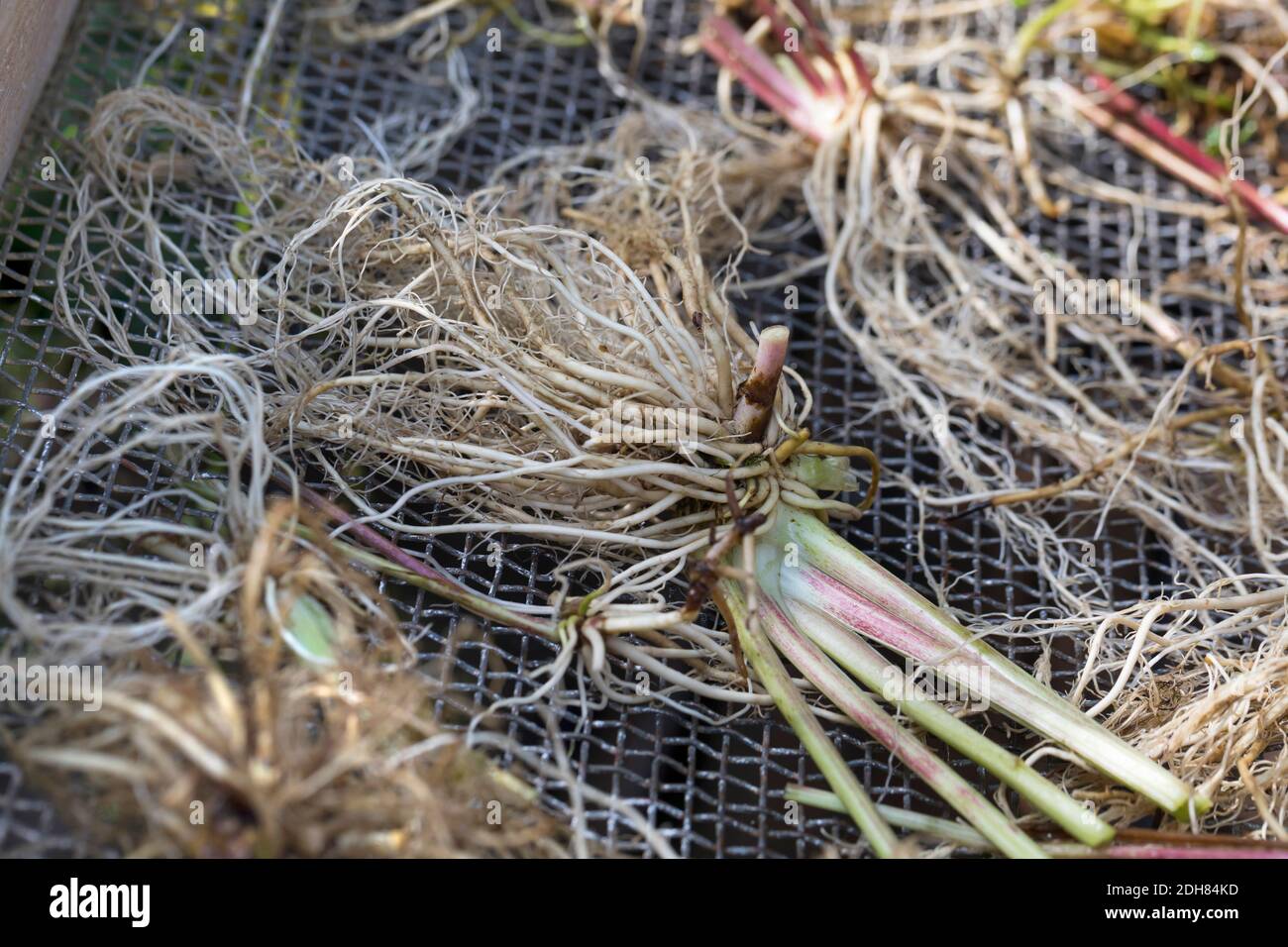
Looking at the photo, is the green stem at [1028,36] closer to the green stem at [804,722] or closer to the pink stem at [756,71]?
the pink stem at [756,71]

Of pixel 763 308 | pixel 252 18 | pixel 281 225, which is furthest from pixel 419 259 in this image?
pixel 252 18

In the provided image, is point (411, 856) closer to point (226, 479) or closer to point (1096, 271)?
point (226, 479)

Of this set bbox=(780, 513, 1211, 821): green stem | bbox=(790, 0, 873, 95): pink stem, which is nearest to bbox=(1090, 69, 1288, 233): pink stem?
bbox=(790, 0, 873, 95): pink stem

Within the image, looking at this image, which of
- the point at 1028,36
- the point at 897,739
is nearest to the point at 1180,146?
the point at 1028,36

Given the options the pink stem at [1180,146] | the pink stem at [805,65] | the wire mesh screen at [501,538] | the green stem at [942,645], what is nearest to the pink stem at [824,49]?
the pink stem at [805,65]

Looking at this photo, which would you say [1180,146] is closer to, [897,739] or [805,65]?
[805,65]

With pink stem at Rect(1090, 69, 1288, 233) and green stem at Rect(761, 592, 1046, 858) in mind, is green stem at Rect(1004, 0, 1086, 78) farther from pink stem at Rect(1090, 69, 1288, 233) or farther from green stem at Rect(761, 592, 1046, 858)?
green stem at Rect(761, 592, 1046, 858)
